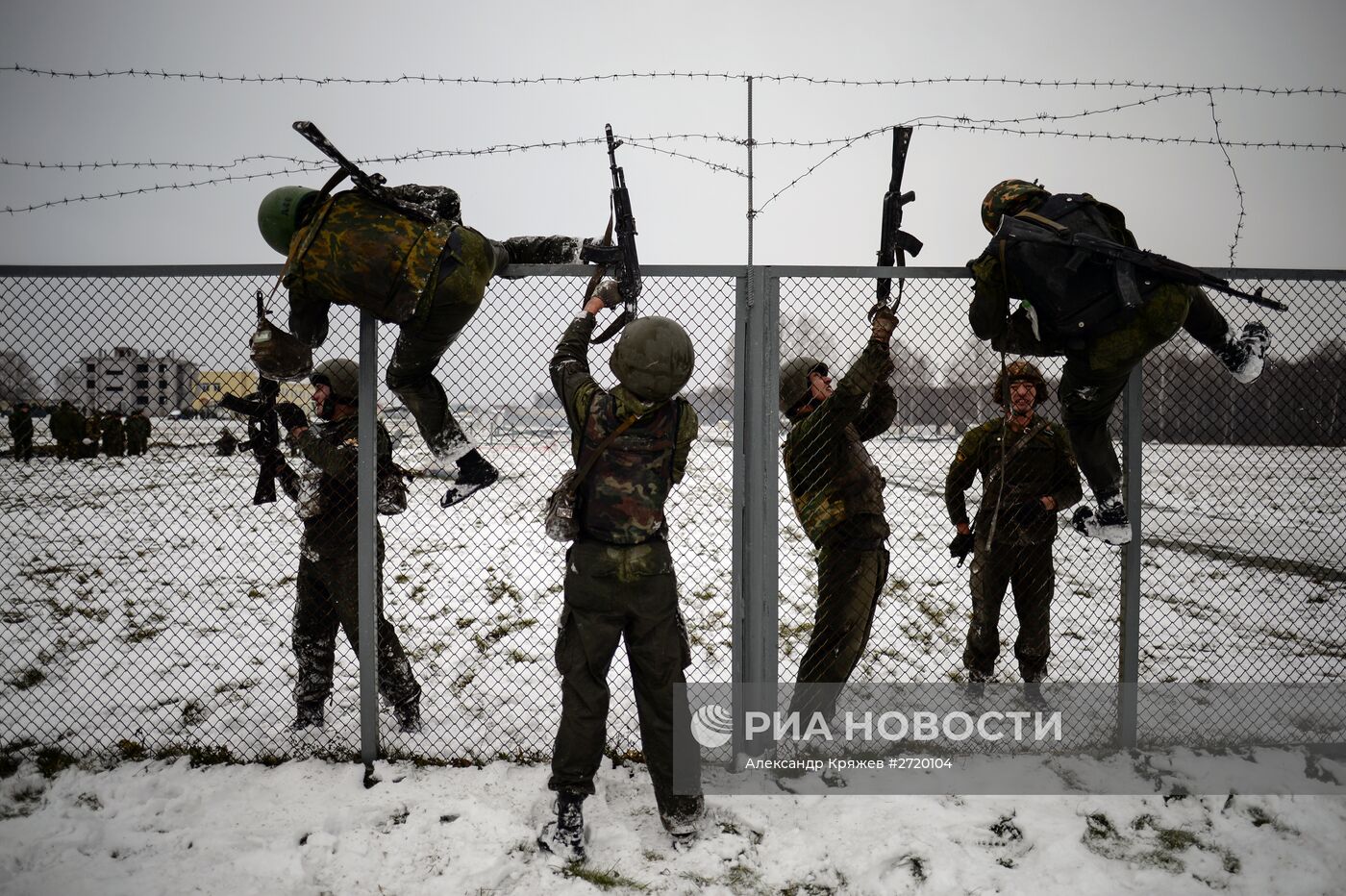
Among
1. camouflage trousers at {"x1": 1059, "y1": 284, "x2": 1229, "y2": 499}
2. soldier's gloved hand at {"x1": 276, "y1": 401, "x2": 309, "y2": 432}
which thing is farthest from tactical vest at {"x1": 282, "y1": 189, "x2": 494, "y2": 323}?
camouflage trousers at {"x1": 1059, "y1": 284, "x2": 1229, "y2": 499}

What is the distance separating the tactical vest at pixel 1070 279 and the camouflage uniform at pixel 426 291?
82.0 inches

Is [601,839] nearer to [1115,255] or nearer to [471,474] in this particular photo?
[471,474]

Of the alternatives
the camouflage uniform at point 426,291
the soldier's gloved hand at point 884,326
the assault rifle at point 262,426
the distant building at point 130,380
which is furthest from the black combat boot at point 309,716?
the soldier's gloved hand at point 884,326

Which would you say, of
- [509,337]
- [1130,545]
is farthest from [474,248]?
[1130,545]

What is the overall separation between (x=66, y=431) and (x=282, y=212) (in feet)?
60.2

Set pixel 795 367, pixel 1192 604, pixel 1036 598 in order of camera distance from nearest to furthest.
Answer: pixel 795 367
pixel 1036 598
pixel 1192 604

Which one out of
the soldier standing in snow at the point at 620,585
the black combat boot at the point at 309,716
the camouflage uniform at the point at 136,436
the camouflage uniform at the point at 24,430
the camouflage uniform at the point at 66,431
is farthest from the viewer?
the camouflage uniform at the point at 136,436

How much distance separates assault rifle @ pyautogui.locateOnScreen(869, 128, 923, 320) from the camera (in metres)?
3.44

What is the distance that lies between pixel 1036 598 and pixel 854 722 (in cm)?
131

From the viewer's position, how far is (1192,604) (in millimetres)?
6023

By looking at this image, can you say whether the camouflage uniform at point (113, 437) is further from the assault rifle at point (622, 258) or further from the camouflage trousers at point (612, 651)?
the camouflage trousers at point (612, 651)

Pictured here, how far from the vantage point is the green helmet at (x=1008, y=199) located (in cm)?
309

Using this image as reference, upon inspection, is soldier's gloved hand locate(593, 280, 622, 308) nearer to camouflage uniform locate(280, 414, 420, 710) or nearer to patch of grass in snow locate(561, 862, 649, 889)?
camouflage uniform locate(280, 414, 420, 710)

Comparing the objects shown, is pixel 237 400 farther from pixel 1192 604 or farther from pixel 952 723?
pixel 1192 604
